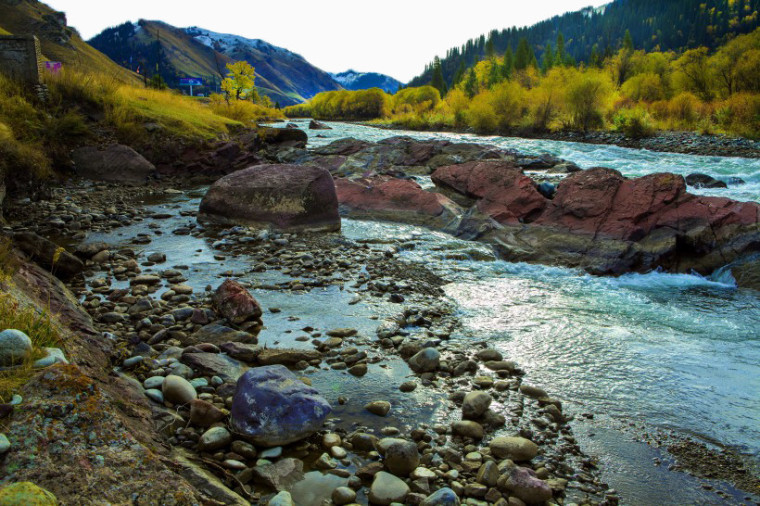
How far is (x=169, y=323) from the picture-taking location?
18.8 feet

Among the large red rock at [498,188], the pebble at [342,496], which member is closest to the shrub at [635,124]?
the large red rock at [498,188]

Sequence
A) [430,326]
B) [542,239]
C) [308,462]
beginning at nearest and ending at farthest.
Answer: [308,462] → [430,326] → [542,239]

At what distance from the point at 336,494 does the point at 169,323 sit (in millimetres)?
3524

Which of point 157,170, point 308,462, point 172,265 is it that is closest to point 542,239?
point 172,265

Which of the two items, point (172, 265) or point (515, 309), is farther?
point (172, 265)

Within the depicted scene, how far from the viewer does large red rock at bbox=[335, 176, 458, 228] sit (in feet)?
41.4

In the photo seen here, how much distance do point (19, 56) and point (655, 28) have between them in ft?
567

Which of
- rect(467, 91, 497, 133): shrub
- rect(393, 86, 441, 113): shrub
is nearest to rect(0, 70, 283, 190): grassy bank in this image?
rect(467, 91, 497, 133): shrub

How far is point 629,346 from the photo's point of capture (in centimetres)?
590

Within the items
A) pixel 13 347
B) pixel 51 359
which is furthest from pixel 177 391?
pixel 13 347

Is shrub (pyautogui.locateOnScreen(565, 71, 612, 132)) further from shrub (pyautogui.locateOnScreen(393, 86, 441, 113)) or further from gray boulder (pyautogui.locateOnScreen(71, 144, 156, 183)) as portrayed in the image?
shrub (pyautogui.locateOnScreen(393, 86, 441, 113))

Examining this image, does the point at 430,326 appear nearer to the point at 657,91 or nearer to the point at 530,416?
the point at 530,416

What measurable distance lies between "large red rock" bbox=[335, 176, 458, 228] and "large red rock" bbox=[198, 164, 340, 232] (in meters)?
1.63

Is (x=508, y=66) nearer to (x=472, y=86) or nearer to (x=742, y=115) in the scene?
(x=472, y=86)
